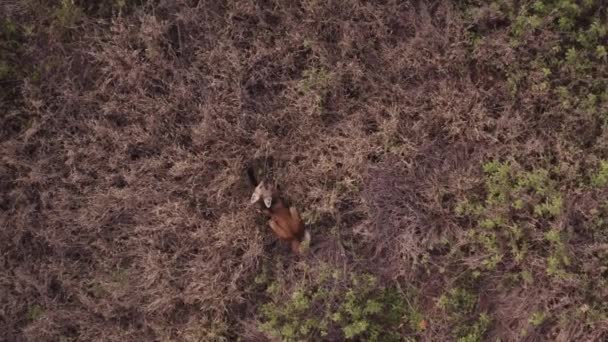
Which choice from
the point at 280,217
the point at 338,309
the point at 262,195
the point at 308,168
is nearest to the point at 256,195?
the point at 262,195

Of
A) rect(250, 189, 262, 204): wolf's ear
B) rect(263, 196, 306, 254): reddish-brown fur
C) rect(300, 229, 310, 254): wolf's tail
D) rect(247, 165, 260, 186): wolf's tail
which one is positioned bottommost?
rect(300, 229, 310, 254): wolf's tail

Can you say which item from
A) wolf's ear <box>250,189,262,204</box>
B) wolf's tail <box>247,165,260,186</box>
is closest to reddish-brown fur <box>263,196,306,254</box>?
wolf's ear <box>250,189,262,204</box>

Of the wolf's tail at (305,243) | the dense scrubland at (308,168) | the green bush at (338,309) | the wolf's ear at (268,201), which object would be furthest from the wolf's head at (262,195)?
the green bush at (338,309)

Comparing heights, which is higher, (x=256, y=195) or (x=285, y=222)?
(x=256, y=195)

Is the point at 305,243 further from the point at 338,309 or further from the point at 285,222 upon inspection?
the point at 338,309

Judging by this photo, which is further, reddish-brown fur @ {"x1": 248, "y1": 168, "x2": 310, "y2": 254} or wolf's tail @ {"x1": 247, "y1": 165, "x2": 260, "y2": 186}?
wolf's tail @ {"x1": 247, "y1": 165, "x2": 260, "y2": 186}

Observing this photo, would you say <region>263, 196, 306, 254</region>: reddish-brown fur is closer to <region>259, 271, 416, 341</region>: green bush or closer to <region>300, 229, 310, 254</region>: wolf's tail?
<region>300, 229, 310, 254</region>: wolf's tail

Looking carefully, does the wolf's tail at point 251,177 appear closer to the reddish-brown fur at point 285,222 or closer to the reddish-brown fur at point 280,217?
the reddish-brown fur at point 280,217

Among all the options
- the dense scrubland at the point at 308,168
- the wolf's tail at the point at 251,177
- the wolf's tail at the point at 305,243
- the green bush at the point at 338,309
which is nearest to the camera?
the dense scrubland at the point at 308,168
